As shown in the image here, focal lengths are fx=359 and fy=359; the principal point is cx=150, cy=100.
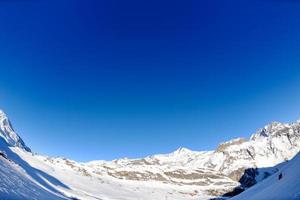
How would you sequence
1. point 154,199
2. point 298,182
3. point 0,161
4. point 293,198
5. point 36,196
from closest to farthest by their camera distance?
point 293,198, point 298,182, point 36,196, point 0,161, point 154,199

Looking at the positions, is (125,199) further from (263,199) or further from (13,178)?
(263,199)

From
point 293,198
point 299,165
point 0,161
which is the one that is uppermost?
point 0,161

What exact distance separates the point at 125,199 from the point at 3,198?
5410 inches

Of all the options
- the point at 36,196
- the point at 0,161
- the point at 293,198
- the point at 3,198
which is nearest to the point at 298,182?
the point at 293,198

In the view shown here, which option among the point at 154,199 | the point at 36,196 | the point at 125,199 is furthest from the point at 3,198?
the point at 154,199

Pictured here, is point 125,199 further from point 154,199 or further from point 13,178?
point 13,178

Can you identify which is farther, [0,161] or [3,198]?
[0,161]

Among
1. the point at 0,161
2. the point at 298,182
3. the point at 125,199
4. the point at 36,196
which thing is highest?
the point at 125,199

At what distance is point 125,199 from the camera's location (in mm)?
163750

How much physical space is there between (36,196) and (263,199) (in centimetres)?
2630

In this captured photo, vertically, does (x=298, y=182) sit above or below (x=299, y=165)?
below

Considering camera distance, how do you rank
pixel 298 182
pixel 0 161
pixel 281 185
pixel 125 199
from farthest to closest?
1. pixel 125 199
2. pixel 0 161
3. pixel 281 185
4. pixel 298 182

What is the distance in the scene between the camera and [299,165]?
1237 inches

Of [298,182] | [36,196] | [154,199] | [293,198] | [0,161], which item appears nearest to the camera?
[293,198]
